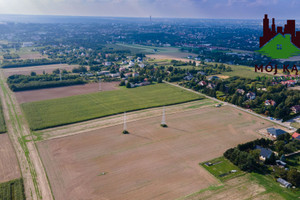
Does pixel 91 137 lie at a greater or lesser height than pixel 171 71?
lesser

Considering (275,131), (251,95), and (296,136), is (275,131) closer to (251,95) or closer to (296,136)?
(296,136)

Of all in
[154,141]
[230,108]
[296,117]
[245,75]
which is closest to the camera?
[154,141]

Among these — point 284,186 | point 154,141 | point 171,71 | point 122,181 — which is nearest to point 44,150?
point 122,181

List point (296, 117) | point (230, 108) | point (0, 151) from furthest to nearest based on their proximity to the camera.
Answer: point (230, 108) → point (296, 117) → point (0, 151)

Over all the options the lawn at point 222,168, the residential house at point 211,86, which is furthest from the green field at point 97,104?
the lawn at point 222,168

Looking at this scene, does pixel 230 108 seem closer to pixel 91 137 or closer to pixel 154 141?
pixel 154 141

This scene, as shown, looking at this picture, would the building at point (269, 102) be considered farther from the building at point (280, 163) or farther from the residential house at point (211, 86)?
the building at point (280, 163)

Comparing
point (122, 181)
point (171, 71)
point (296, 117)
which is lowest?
point (122, 181)

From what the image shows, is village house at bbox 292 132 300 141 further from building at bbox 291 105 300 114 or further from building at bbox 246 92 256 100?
building at bbox 246 92 256 100
